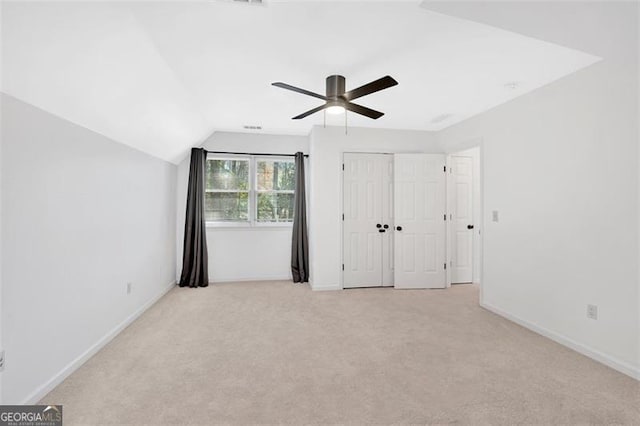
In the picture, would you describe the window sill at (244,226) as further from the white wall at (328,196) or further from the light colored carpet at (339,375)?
the light colored carpet at (339,375)

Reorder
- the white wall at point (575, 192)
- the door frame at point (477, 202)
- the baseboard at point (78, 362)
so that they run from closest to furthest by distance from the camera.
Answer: the baseboard at point (78, 362), the white wall at point (575, 192), the door frame at point (477, 202)

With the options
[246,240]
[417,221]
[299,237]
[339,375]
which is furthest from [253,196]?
[339,375]

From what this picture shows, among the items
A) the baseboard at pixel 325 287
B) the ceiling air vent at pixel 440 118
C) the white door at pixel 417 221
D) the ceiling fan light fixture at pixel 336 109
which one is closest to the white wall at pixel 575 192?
the ceiling air vent at pixel 440 118

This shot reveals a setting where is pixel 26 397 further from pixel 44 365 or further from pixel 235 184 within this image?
pixel 235 184

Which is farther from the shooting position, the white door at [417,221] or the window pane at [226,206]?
the window pane at [226,206]

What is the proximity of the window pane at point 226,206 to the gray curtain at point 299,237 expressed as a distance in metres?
0.89

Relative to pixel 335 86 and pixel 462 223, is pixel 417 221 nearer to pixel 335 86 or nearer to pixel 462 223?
pixel 462 223

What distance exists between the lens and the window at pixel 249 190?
16.7 ft

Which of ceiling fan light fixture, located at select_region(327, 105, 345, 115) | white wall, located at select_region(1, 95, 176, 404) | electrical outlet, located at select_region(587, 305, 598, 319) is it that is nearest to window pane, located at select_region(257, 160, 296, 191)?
white wall, located at select_region(1, 95, 176, 404)

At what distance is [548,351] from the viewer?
2623 mm

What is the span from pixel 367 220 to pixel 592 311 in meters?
2.77

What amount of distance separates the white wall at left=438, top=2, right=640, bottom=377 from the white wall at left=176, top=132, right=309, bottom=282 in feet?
10.3

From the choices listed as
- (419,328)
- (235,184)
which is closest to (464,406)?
(419,328)

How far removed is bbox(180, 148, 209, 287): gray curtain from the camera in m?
4.68
